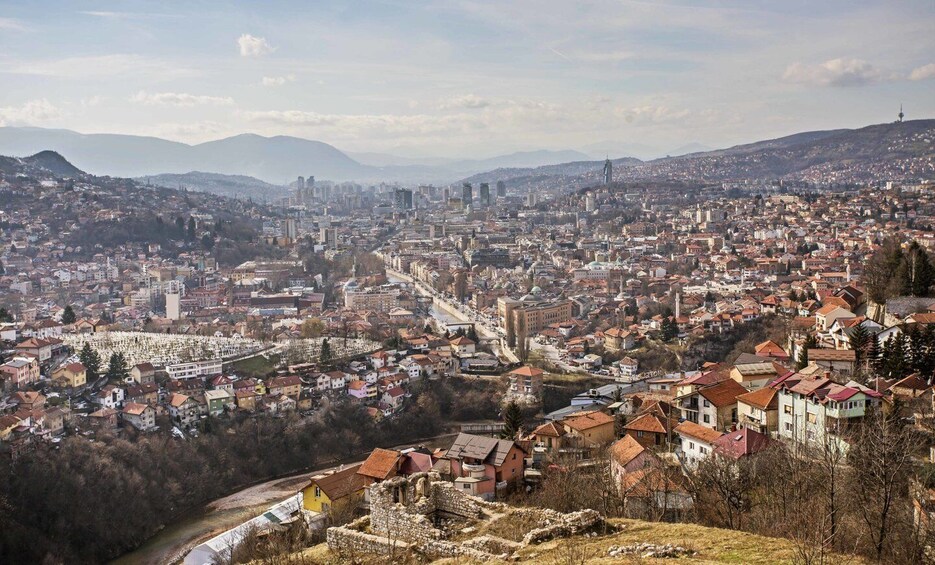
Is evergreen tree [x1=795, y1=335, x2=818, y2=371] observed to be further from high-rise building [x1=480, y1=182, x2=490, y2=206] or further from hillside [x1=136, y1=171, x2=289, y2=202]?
hillside [x1=136, y1=171, x2=289, y2=202]

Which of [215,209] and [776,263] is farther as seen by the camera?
[215,209]

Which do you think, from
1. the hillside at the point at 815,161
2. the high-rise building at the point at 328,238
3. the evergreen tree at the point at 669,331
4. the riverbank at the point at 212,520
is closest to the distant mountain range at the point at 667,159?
the hillside at the point at 815,161

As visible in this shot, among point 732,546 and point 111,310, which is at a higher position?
point 732,546

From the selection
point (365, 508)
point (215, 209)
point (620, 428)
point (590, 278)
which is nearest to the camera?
point (365, 508)

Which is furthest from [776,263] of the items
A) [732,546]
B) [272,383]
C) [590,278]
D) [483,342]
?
[732,546]

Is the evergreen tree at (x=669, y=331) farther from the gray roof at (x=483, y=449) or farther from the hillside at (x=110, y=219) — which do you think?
the hillside at (x=110, y=219)

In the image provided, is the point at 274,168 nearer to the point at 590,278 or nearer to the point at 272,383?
the point at 590,278
